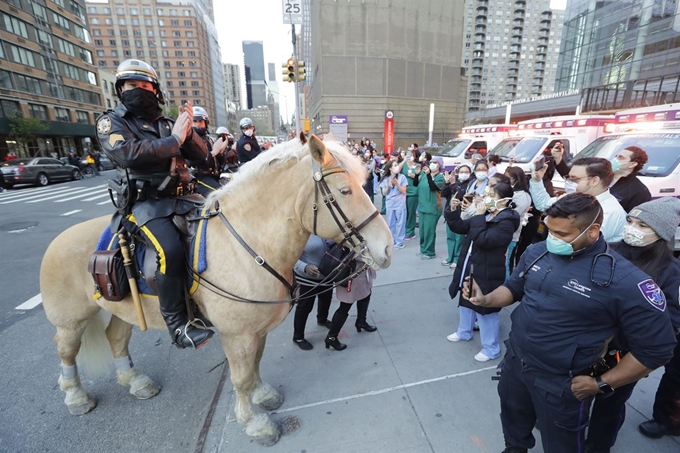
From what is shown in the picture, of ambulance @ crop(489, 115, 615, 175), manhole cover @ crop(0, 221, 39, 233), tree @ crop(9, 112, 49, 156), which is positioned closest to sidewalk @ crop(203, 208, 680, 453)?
ambulance @ crop(489, 115, 615, 175)

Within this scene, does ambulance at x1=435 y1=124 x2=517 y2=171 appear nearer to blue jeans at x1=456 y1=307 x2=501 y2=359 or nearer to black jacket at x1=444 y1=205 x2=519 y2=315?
black jacket at x1=444 y1=205 x2=519 y2=315

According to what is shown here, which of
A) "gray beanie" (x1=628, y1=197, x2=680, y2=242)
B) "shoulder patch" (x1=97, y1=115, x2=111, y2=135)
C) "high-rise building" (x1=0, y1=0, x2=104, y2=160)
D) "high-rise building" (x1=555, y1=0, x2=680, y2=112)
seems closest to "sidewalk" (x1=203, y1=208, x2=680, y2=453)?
"gray beanie" (x1=628, y1=197, x2=680, y2=242)

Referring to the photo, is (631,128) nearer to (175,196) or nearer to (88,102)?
(175,196)

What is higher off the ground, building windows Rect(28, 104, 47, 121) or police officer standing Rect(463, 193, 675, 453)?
building windows Rect(28, 104, 47, 121)

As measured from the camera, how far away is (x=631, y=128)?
7.91 metres

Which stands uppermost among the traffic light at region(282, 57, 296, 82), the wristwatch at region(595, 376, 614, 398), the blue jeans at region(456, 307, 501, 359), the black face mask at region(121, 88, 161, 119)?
the traffic light at region(282, 57, 296, 82)

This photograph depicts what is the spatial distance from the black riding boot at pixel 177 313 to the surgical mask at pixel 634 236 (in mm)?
3166

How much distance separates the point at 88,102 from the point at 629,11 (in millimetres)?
60529

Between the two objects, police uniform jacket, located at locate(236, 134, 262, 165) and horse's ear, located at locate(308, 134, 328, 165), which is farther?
police uniform jacket, located at locate(236, 134, 262, 165)

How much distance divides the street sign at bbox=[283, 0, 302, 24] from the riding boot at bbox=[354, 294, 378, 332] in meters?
11.0

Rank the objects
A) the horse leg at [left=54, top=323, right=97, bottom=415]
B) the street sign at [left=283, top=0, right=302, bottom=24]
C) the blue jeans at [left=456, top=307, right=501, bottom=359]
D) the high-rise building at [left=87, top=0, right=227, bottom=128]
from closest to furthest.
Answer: the horse leg at [left=54, top=323, right=97, bottom=415], the blue jeans at [left=456, top=307, right=501, bottom=359], the street sign at [left=283, top=0, right=302, bottom=24], the high-rise building at [left=87, top=0, right=227, bottom=128]

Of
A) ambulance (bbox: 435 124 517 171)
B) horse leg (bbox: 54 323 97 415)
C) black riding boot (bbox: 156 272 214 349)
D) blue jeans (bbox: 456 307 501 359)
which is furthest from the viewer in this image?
ambulance (bbox: 435 124 517 171)

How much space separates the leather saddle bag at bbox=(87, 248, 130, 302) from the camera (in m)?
2.39

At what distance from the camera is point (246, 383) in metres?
2.60
